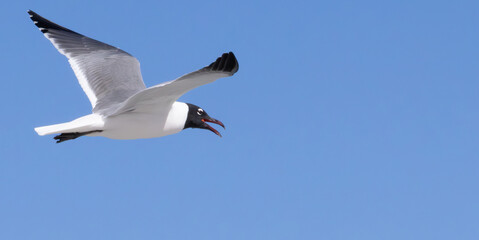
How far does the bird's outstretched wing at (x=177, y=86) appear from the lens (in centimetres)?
516

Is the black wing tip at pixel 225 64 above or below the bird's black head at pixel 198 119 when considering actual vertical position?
below

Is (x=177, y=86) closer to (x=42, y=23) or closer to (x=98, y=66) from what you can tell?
(x=98, y=66)

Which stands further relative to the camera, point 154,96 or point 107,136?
point 107,136

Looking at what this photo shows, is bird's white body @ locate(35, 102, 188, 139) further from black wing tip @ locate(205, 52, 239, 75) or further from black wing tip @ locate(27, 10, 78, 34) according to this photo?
black wing tip @ locate(27, 10, 78, 34)

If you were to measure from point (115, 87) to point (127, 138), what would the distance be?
1069 millimetres

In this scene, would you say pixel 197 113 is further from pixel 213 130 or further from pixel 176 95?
pixel 176 95

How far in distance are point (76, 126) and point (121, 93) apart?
115cm

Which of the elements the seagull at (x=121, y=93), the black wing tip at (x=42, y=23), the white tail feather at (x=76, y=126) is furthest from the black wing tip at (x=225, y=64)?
the black wing tip at (x=42, y=23)

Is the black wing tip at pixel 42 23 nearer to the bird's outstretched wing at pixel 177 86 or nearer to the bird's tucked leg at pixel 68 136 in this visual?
the bird's tucked leg at pixel 68 136

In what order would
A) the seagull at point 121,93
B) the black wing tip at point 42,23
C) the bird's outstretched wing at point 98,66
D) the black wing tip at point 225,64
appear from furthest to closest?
the black wing tip at point 42,23 → the bird's outstretched wing at point 98,66 → the seagull at point 121,93 → the black wing tip at point 225,64


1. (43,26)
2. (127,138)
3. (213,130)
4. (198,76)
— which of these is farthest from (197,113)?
(43,26)

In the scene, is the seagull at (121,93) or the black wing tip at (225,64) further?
the seagull at (121,93)

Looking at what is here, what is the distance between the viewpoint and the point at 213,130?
7.32m

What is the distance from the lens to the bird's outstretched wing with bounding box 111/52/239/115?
5.16 m
